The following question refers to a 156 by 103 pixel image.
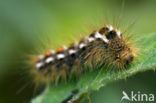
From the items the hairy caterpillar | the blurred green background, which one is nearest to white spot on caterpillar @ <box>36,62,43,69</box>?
the hairy caterpillar

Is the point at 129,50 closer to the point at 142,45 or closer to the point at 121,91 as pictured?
the point at 142,45

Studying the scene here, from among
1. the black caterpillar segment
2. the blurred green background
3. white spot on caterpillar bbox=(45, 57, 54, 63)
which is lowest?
the black caterpillar segment

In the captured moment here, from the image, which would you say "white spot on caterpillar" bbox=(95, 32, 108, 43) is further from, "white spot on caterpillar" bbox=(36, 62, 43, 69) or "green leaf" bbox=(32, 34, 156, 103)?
"white spot on caterpillar" bbox=(36, 62, 43, 69)

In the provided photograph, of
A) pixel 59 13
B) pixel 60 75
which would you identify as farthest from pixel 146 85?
pixel 59 13

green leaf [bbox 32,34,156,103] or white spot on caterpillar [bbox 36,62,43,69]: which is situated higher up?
white spot on caterpillar [bbox 36,62,43,69]

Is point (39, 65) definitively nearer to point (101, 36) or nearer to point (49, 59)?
point (49, 59)
